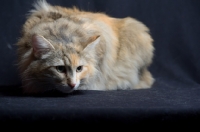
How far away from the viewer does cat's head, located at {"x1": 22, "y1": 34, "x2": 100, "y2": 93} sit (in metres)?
1.86

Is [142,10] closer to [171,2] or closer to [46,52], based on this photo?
[171,2]

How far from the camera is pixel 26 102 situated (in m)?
1.79

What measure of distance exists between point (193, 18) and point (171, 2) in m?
0.19

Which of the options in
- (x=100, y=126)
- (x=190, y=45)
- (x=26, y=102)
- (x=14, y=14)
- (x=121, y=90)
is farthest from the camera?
(x=190, y=45)

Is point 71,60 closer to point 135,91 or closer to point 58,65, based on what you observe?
point 58,65

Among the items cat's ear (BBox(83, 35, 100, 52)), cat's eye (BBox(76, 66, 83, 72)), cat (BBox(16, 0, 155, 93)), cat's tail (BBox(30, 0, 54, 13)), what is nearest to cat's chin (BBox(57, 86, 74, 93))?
cat (BBox(16, 0, 155, 93))

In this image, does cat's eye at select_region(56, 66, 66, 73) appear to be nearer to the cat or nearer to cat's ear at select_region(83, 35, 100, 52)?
the cat

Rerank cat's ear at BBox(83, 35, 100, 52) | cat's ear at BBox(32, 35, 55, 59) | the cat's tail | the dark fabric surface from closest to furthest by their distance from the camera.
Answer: the dark fabric surface, cat's ear at BBox(32, 35, 55, 59), cat's ear at BBox(83, 35, 100, 52), the cat's tail

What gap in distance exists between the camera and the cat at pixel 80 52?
6.17ft

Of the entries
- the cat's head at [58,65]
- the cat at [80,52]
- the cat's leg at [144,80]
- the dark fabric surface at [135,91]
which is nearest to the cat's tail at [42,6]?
the cat at [80,52]

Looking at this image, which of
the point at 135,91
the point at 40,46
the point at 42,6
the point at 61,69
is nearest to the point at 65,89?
the point at 61,69

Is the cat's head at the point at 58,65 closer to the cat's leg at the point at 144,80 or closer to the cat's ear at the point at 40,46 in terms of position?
the cat's ear at the point at 40,46

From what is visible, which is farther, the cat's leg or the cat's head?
the cat's leg

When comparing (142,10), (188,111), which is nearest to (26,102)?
(188,111)
